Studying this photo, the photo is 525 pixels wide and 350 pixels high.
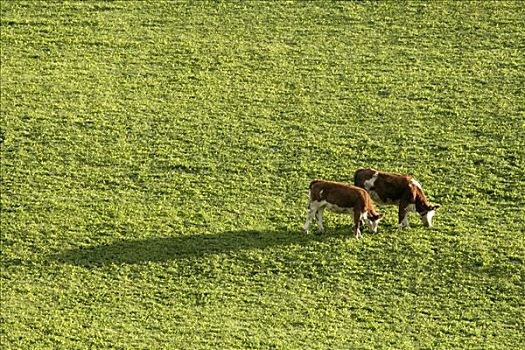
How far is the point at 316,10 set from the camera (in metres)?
42.5

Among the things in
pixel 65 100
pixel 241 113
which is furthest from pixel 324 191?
pixel 65 100

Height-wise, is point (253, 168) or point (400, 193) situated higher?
point (400, 193)

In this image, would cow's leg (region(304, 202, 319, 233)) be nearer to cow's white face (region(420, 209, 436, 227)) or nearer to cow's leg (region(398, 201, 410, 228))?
cow's leg (region(398, 201, 410, 228))

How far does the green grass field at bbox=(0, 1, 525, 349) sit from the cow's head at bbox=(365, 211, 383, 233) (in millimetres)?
337

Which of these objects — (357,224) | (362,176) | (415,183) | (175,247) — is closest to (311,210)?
(357,224)

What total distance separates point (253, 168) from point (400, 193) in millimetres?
4935

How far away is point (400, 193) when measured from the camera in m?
29.5

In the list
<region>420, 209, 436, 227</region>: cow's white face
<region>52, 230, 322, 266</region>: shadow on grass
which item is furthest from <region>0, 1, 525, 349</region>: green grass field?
<region>420, 209, 436, 227</region>: cow's white face

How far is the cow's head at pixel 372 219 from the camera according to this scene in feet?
95.7

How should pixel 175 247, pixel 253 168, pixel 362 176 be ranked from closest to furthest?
pixel 175 247 → pixel 362 176 → pixel 253 168

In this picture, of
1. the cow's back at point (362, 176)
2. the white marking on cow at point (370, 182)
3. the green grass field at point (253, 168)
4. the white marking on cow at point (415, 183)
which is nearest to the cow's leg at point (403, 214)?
the green grass field at point (253, 168)

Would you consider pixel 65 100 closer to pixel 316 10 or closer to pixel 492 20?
pixel 316 10

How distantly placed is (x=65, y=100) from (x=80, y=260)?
9348 millimetres

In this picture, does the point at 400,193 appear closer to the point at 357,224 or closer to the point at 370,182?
the point at 370,182
